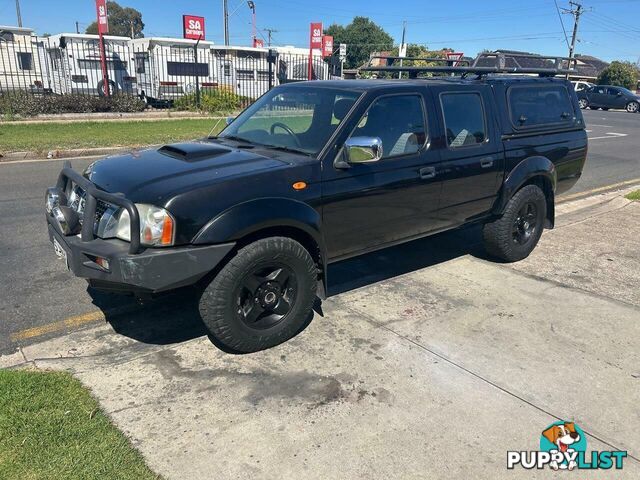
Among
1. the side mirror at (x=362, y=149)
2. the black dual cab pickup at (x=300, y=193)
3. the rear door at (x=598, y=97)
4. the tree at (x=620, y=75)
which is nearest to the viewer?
the black dual cab pickup at (x=300, y=193)

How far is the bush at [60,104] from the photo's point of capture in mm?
15297

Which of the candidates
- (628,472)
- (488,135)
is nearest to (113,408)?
(628,472)

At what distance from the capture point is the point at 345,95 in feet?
13.7

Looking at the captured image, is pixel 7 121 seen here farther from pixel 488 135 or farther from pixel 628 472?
pixel 628 472

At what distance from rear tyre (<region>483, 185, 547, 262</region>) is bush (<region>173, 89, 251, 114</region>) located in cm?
1523

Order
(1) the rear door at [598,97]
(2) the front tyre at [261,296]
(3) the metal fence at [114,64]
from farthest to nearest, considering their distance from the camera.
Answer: (1) the rear door at [598,97] < (3) the metal fence at [114,64] < (2) the front tyre at [261,296]

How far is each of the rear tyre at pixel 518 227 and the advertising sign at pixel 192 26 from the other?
19.9 metres

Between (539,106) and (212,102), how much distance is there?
50.7 feet

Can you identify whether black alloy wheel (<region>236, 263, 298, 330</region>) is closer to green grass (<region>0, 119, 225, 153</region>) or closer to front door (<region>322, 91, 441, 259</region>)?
front door (<region>322, 91, 441, 259</region>)

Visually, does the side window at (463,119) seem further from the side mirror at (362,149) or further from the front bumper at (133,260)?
the front bumper at (133,260)

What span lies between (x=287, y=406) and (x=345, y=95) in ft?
7.99

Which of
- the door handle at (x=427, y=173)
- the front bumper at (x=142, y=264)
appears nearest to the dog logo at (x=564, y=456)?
the front bumper at (x=142, y=264)

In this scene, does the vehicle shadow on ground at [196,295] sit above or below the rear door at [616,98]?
below

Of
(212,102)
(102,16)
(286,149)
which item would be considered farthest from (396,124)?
(102,16)
